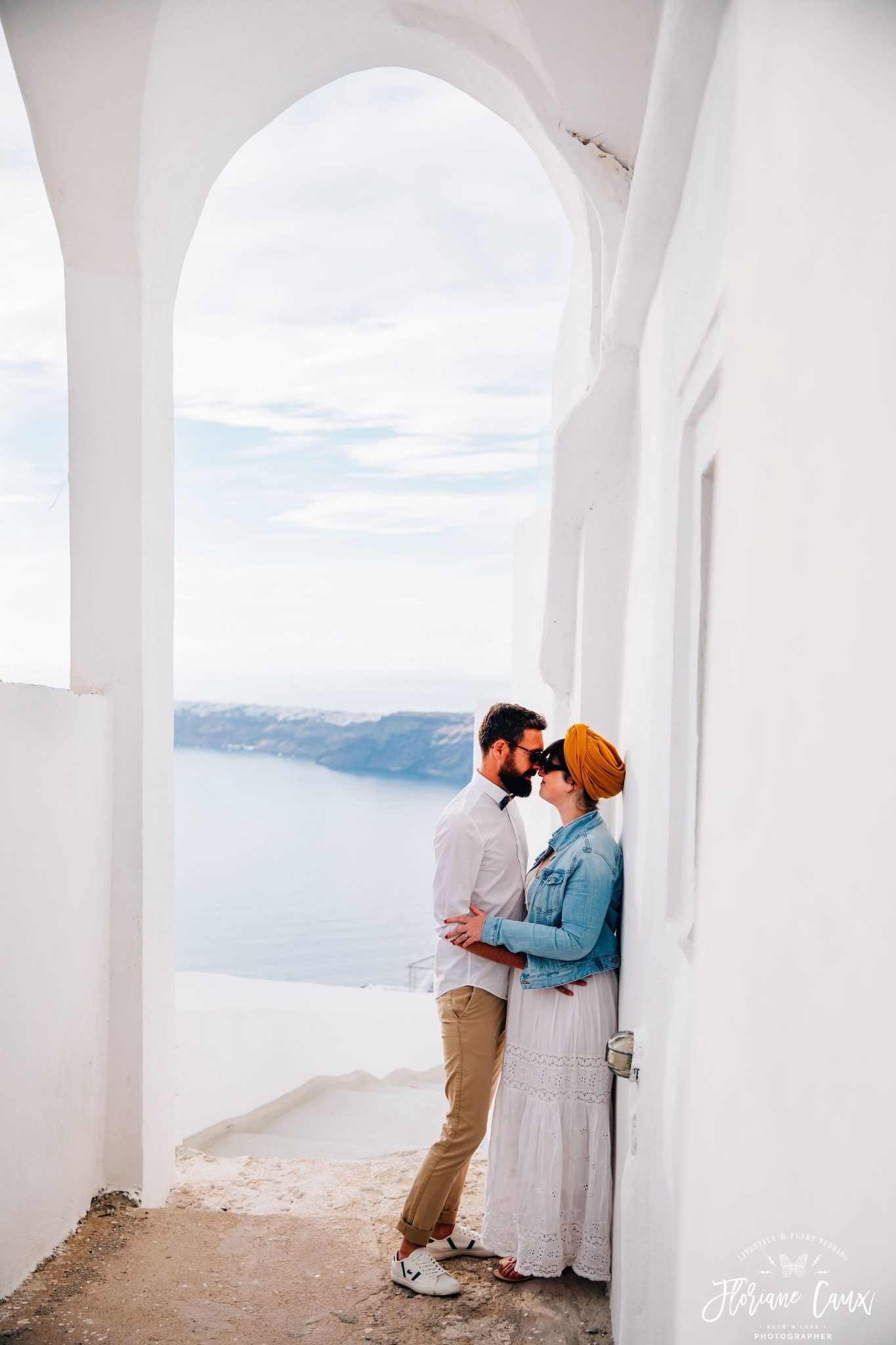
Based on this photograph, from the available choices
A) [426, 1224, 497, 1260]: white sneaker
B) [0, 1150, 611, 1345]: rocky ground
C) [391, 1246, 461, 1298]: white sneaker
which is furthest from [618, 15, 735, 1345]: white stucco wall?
[426, 1224, 497, 1260]: white sneaker

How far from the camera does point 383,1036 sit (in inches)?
322

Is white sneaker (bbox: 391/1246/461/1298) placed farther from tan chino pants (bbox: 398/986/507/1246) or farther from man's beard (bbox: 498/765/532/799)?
man's beard (bbox: 498/765/532/799)

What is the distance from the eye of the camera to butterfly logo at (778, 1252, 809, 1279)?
1.12 metres

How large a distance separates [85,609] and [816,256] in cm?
337

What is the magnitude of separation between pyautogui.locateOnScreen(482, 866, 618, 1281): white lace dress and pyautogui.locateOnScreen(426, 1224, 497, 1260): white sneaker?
374mm

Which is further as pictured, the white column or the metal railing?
the metal railing

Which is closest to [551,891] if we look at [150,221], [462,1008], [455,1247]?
[462,1008]

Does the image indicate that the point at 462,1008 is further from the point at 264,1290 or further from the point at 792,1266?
the point at 792,1266

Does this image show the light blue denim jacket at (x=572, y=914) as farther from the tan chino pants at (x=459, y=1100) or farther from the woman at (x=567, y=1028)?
the tan chino pants at (x=459, y=1100)

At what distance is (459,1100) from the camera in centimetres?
319

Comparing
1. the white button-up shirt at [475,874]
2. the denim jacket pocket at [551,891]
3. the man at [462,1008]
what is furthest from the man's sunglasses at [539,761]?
the denim jacket pocket at [551,891]

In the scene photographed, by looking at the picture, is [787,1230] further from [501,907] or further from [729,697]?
[501,907]

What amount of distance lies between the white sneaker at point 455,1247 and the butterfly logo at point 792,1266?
2.45m

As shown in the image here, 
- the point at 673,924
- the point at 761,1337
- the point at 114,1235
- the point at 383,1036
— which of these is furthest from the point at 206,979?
the point at 761,1337
